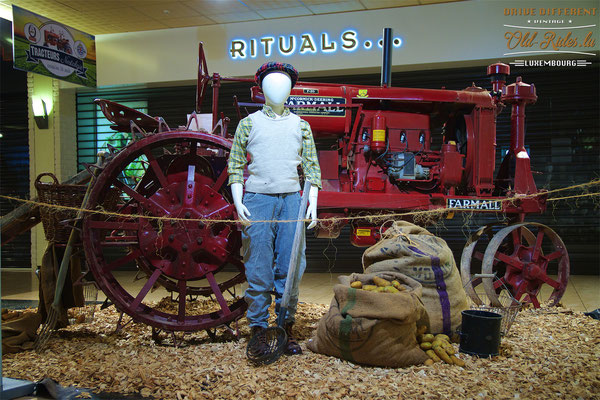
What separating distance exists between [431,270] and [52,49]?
5736mm

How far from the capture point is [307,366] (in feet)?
10.0

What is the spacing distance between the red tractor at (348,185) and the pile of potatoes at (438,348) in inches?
37.3

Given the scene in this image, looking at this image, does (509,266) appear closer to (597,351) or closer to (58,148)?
(597,351)

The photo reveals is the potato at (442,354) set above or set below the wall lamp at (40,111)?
below

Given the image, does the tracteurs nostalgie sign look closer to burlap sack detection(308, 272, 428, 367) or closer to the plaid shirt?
the plaid shirt

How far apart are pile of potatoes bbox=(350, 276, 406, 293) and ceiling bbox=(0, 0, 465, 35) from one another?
3.96 metres

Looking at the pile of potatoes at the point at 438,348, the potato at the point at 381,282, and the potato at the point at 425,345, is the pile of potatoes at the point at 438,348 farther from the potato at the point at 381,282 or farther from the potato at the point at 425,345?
the potato at the point at 381,282

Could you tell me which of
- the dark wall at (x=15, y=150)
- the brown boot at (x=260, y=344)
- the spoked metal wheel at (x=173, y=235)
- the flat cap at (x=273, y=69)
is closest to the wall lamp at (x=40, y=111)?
the dark wall at (x=15, y=150)

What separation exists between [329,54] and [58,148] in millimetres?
4653

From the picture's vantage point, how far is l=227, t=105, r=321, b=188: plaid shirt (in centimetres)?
338

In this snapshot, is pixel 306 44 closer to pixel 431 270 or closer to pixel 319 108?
pixel 319 108

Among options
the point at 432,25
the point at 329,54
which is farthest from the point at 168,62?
the point at 432,25

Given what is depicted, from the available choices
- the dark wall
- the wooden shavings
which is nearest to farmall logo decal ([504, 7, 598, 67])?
the wooden shavings

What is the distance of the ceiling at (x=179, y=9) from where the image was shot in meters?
6.02
